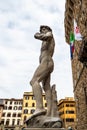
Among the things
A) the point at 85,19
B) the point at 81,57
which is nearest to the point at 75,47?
the point at 85,19

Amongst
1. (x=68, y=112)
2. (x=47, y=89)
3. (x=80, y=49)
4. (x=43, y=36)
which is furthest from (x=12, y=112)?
(x=43, y=36)

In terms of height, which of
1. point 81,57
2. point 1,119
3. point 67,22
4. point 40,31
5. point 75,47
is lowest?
point 1,119

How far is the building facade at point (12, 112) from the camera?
8119 centimetres

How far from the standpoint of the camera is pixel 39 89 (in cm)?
704

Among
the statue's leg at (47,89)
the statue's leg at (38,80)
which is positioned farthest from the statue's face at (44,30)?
the statue's leg at (47,89)

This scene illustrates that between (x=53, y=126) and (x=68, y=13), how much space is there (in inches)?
1226

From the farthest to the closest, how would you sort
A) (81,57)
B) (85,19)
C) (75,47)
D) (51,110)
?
(75,47) → (85,19) → (81,57) → (51,110)

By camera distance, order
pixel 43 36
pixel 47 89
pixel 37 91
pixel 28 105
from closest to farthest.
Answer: pixel 37 91, pixel 47 89, pixel 43 36, pixel 28 105

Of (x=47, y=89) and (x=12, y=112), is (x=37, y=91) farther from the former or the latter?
(x=12, y=112)

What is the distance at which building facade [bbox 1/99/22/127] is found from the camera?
81.2m

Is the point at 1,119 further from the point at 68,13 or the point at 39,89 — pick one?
the point at 39,89

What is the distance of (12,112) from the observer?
8369 cm

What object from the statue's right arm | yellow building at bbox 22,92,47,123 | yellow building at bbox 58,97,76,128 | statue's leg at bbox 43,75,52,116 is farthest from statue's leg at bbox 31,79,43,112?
yellow building at bbox 22,92,47,123

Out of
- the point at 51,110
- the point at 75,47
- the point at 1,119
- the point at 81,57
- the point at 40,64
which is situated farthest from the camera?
the point at 1,119
